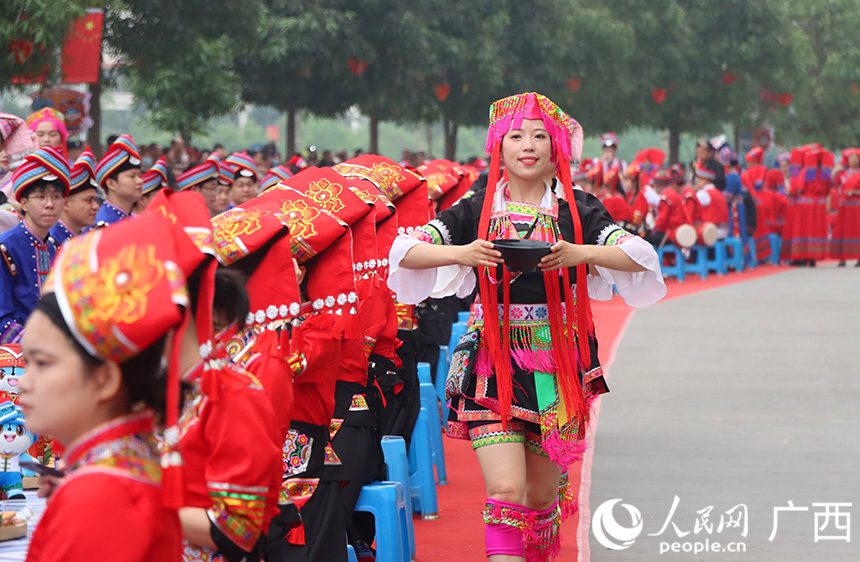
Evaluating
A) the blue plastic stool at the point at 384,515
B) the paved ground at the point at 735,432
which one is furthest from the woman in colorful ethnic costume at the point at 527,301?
the paved ground at the point at 735,432

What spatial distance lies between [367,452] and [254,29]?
1202 centimetres

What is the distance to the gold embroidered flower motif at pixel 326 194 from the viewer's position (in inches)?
172

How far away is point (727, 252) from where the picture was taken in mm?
20688

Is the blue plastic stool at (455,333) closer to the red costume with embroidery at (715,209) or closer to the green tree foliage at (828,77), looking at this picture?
the red costume with embroidery at (715,209)

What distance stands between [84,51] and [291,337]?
357 inches

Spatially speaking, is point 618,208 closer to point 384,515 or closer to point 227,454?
point 384,515

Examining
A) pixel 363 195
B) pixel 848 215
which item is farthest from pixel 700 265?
pixel 363 195

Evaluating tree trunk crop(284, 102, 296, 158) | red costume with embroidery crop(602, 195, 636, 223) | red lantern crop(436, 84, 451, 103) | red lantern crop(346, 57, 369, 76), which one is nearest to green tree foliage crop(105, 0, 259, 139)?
red lantern crop(346, 57, 369, 76)

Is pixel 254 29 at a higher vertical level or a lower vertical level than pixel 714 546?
higher

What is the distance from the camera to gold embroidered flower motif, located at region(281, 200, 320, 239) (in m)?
3.99

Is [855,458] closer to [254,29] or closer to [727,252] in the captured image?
[254,29]

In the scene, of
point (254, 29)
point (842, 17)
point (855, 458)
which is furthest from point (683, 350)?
point (842, 17)

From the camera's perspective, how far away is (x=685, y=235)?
1820 cm

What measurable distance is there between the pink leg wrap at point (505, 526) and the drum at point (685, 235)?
14.4 meters
